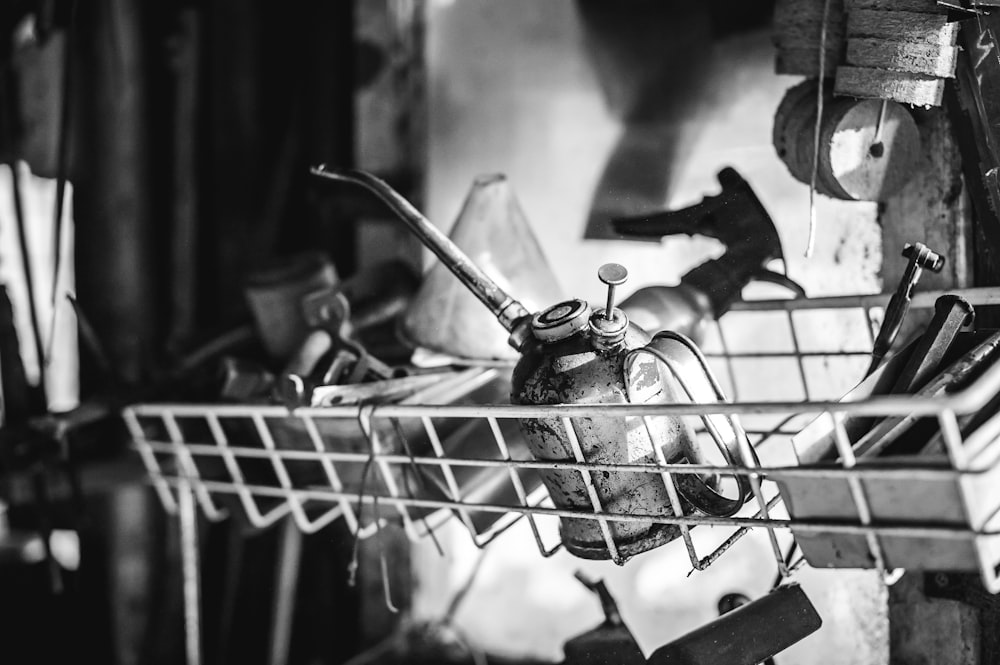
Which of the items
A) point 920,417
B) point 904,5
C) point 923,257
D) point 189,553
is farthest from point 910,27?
point 189,553

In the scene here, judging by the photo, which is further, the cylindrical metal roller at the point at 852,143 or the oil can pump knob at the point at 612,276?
the cylindrical metal roller at the point at 852,143

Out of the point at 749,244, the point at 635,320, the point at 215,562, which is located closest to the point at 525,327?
the point at 635,320

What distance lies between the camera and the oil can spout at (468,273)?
71cm

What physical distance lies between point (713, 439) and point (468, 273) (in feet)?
0.82

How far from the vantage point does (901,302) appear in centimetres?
68

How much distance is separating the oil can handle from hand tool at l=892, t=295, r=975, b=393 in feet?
0.38

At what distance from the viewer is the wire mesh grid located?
0.51m

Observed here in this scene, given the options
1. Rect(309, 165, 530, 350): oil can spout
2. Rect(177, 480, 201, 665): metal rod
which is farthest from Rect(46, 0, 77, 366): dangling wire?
Rect(309, 165, 530, 350): oil can spout

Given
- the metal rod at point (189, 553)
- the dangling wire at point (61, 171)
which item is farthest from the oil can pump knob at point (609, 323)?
the dangling wire at point (61, 171)

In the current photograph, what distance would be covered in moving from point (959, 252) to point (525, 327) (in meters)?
0.40

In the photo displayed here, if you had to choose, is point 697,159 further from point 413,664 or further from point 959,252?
point 413,664

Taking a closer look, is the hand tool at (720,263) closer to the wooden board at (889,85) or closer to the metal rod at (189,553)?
the wooden board at (889,85)

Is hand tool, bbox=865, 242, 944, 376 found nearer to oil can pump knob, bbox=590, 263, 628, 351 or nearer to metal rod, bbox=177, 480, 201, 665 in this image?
oil can pump knob, bbox=590, 263, 628, 351

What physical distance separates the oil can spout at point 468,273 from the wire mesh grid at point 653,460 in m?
0.08
